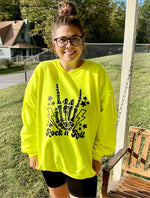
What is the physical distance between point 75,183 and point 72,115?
1.26 feet

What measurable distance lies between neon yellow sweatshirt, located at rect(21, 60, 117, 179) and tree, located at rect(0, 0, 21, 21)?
3.45ft

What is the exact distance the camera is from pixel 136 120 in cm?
288

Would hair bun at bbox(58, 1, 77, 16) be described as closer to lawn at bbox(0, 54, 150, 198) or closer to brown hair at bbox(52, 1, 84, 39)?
brown hair at bbox(52, 1, 84, 39)

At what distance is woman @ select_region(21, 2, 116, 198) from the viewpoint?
0.93 metres

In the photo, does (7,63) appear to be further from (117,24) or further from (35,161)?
(117,24)

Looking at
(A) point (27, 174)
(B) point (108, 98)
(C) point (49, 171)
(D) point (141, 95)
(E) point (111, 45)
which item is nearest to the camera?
(B) point (108, 98)

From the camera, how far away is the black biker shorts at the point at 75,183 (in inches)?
39.4

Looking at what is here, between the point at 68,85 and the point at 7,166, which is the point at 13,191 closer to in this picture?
the point at 7,166

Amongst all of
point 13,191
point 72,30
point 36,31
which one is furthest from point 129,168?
point 36,31

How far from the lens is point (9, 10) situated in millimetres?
1777

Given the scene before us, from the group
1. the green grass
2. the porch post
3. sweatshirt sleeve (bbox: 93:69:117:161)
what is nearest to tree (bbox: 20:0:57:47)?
the green grass

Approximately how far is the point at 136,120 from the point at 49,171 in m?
2.12

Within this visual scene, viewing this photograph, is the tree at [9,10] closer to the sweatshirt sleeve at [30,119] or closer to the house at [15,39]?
the house at [15,39]

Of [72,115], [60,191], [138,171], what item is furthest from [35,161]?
[138,171]
